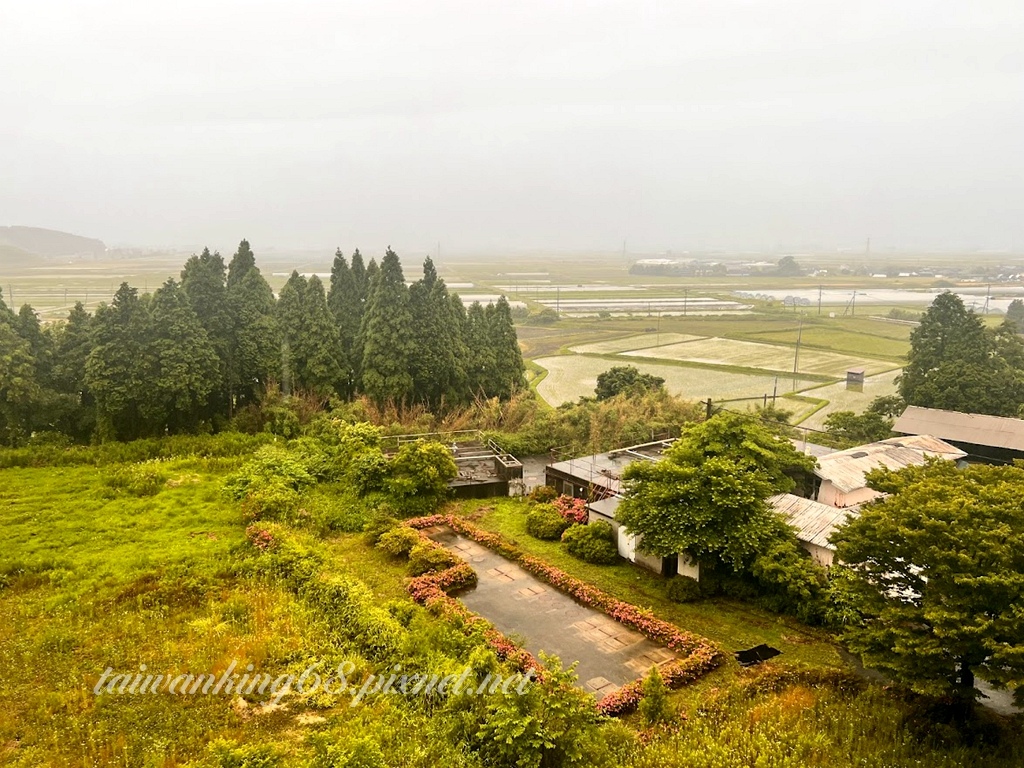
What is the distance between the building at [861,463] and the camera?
16703mm

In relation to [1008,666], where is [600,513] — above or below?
below

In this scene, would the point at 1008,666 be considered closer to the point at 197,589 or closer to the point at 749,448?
the point at 749,448

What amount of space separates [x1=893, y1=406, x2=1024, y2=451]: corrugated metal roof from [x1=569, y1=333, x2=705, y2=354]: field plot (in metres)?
22.1

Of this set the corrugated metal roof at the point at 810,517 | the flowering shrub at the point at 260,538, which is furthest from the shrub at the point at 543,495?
the flowering shrub at the point at 260,538

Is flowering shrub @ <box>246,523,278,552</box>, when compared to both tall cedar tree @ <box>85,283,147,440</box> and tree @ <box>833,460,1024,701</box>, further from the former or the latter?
tree @ <box>833,460,1024,701</box>

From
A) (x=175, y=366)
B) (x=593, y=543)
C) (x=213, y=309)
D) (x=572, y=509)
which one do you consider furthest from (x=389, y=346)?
(x=593, y=543)

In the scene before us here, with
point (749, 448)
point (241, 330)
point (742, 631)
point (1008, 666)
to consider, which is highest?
point (241, 330)

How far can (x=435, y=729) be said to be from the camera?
356 inches

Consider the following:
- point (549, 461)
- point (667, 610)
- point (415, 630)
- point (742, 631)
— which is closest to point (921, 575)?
point (742, 631)

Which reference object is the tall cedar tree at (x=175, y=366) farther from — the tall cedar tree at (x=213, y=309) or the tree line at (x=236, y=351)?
the tall cedar tree at (x=213, y=309)

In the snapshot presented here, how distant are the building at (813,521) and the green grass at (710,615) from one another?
1.72 m

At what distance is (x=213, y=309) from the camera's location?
990 inches

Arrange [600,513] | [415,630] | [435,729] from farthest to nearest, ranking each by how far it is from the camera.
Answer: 1. [600,513]
2. [415,630]
3. [435,729]

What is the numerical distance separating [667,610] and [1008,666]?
20.0ft
